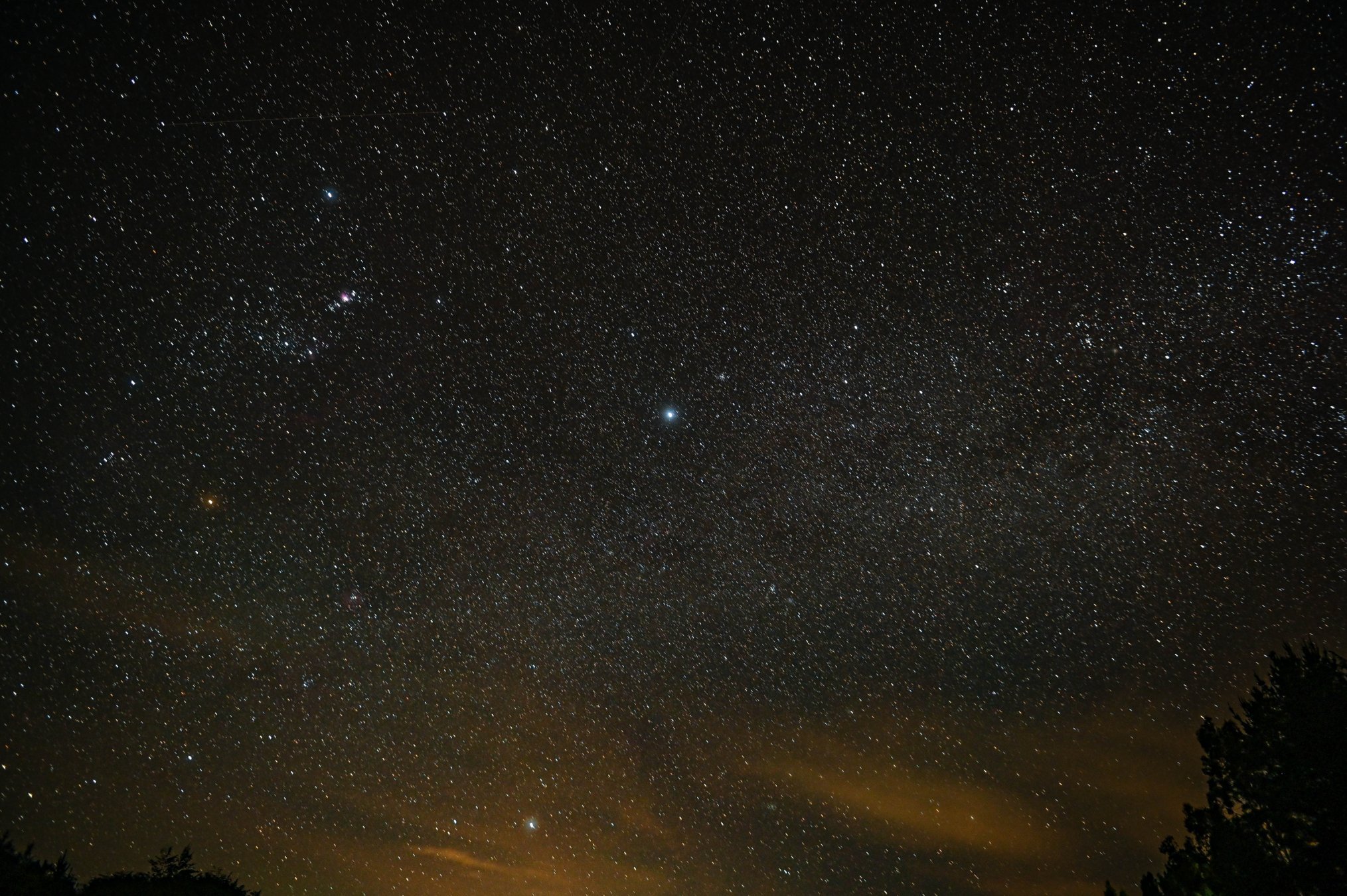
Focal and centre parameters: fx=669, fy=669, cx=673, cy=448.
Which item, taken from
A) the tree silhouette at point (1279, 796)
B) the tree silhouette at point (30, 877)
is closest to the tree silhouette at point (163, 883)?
the tree silhouette at point (30, 877)

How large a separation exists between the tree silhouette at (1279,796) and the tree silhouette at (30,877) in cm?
1392

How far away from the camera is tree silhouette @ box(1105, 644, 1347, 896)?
8750 millimetres

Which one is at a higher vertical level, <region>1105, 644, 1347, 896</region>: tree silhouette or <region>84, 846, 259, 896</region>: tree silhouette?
<region>1105, 644, 1347, 896</region>: tree silhouette

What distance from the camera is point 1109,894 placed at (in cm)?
1276

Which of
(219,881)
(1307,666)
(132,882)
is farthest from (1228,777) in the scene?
(132,882)

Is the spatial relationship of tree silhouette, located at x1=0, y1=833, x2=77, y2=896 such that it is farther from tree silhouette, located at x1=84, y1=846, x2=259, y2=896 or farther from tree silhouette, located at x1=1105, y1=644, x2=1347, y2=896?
tree silhouette, located at x1=1105, y1=644, x2=1347, y2=896

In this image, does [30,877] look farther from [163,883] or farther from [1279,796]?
[1279,796]

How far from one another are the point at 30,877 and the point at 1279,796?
1474 cm

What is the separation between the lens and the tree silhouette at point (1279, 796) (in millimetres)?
8750

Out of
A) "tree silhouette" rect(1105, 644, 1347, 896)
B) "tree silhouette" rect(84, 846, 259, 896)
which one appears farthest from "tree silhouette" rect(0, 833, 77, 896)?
"tree silhouette" rect(1105, 644, 1347, 896)

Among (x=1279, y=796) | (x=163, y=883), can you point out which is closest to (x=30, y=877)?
(x=163, y=883)

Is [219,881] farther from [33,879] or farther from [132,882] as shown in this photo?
[33,879]

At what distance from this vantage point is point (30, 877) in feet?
19.2

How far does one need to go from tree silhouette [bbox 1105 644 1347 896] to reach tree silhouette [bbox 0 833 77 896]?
45.7ft
